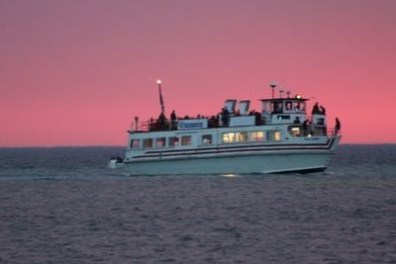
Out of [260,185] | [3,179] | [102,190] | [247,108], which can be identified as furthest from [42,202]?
[3,179]

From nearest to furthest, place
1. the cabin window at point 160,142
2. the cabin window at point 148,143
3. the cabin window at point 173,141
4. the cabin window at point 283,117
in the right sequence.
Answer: the cabin window at point 283,117 → the cabin window at point 173,141 → the cabin window at point 160,142 → the cabin window at point 148,143

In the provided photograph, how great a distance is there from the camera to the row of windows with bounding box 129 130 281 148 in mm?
78750

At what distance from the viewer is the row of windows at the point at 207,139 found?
7875cm

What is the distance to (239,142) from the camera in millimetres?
79438

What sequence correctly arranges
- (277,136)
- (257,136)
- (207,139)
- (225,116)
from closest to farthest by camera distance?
(277,136)
(257,136)
(207,139)
(225,116)

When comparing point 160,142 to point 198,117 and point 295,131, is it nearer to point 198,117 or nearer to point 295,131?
point 198,117

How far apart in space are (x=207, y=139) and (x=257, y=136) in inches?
182

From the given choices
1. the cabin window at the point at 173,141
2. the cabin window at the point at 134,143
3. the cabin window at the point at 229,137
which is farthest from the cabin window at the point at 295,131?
the cabin window at the point at 134,143

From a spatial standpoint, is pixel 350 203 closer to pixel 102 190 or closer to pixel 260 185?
pixel 260 185

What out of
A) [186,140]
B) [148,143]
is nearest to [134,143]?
[148,143]

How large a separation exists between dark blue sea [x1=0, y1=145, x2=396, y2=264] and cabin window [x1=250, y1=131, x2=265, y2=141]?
3172 millimetres

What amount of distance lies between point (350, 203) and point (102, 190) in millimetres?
22387

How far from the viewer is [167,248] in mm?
38688

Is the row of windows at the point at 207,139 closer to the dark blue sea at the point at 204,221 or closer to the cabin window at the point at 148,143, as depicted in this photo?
the cabin window at the point at 148,143
